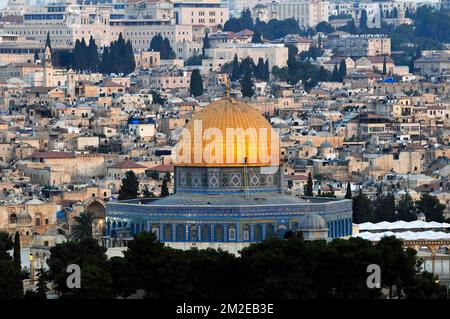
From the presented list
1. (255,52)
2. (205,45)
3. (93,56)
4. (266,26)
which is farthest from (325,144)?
(266,26)

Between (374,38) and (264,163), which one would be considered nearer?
(264,163)

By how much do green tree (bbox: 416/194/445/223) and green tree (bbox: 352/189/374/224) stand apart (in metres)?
1.77

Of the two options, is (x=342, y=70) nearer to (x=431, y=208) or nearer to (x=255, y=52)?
(x=255, y=52)

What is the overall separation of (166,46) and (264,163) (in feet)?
287

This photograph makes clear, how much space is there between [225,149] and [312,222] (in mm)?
2696

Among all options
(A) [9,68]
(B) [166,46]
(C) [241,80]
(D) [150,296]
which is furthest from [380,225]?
(B) [166,46]

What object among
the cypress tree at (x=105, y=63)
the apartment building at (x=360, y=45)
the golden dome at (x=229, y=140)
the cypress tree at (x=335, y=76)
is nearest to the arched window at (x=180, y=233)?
the golden dome at (x=229, y=140)

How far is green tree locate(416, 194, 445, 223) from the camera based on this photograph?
2783 inches

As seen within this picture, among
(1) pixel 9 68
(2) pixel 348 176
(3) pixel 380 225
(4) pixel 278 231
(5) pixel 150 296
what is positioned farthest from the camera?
(1) pixel 9 68

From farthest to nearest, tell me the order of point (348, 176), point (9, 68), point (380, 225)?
point (9, 68)
point (348, 176)
point (380, 225)

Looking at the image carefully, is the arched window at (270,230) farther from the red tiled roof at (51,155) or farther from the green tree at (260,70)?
the green tree at (260,70)

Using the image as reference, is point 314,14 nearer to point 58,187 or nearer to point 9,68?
point 9,68

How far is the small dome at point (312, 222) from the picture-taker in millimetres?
54594

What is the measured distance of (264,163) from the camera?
56312mm
